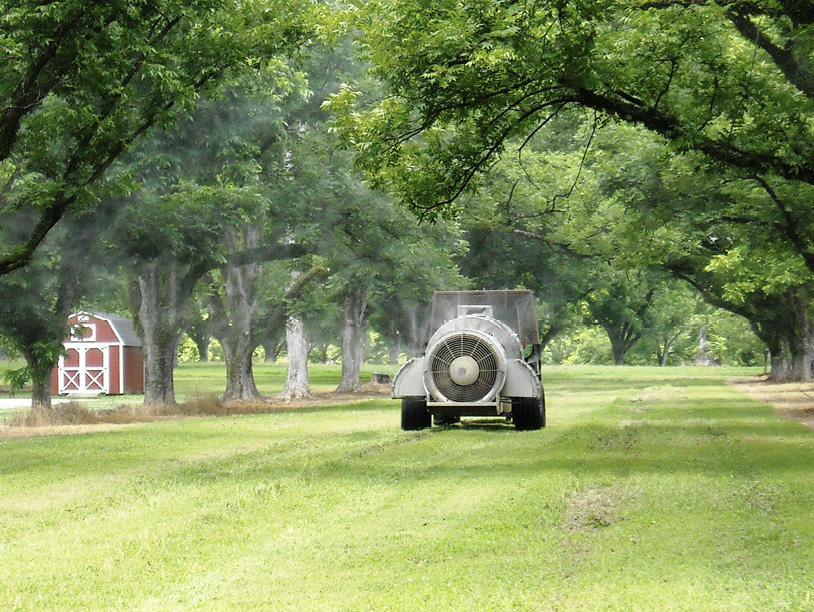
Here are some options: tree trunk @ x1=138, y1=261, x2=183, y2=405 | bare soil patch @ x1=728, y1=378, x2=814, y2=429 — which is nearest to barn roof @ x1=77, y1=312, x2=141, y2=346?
tree trunk @ x1=138, y1=261, x2=183, y2=405

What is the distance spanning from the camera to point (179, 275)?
31891 millimetres

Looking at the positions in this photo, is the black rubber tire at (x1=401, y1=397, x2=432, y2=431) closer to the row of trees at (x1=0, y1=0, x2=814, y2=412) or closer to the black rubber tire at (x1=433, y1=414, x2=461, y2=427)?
the black rubber tire at (x1=433, y1=414, x2=461, y2=427)

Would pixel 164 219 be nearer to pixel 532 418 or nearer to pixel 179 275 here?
pixel 179 275

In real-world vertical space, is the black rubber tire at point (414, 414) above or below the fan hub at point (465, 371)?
below

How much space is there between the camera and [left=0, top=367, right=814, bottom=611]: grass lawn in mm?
7395

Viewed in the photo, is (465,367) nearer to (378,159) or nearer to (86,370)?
(378,159)

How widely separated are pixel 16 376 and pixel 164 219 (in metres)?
5.09

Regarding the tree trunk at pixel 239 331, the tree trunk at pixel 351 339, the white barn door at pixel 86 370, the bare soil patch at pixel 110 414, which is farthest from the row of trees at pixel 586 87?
the white barn door at pixel 86 370

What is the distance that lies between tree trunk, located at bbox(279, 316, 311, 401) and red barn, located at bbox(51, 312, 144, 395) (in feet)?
37.9

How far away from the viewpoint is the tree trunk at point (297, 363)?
4116cm

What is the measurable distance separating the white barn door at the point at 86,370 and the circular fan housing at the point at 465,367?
32.0 metres

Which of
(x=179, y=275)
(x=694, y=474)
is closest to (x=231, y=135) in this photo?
(x=179, y=275)

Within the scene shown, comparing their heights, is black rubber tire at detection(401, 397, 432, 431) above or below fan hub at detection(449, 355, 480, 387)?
below

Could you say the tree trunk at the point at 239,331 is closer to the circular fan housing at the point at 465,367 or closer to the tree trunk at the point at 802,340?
the circular fan housing at the point at 465,367
